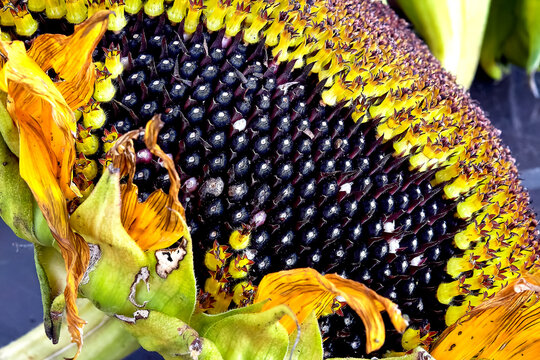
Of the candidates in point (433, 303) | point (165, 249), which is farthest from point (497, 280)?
point (165, 249)

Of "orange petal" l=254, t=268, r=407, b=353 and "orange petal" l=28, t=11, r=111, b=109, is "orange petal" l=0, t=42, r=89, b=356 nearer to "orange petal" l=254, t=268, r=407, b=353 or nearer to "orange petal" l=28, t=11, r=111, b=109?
"orange petal" l=28, t=11, r=111, b=109

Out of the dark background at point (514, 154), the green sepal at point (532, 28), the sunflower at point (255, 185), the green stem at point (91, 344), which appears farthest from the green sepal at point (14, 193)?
the green sepal at point (532, 28)

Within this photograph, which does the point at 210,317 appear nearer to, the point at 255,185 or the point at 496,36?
the point at 255,185

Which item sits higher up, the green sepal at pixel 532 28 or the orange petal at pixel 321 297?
the green sepal at pixel 532 28

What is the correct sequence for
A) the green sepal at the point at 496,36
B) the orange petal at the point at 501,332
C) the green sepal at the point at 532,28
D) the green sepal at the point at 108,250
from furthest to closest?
the green sepal at the point at 496,36
the green sepal at the point at 532,28
the orange petal at the point at 501,332
the green sepal at the point at 108,250

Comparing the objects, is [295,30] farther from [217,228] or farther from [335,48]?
[217,228]

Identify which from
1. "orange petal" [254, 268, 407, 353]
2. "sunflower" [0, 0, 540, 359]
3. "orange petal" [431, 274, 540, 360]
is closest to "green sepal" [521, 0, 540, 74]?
"sunflower" [0, 0, 540, 359]

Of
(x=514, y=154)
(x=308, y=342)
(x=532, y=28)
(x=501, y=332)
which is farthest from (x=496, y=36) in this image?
(x=308, y=342)

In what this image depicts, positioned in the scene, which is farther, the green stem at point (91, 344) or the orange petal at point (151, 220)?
the green stem at point (91, 344)

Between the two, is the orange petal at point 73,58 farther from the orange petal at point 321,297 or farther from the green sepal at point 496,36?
the green sepal at point 496,36
